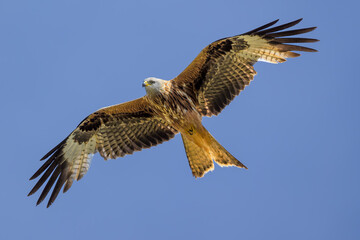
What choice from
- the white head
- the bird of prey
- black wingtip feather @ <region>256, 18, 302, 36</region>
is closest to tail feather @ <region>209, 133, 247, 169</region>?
the bird of prey

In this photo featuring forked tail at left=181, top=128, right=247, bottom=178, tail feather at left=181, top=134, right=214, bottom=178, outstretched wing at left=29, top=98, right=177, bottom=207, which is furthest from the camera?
outstretched wing at left=29, top=98, right=177, bottom=207

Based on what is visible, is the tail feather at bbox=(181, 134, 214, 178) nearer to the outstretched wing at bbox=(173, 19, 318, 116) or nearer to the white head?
the outstretched wing at bbox=(173, 19, 318, 116)

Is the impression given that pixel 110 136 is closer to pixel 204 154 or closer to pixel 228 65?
pixel 204 154

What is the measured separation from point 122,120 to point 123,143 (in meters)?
0.45

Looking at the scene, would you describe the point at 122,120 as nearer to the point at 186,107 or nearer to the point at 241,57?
the point at 186,107

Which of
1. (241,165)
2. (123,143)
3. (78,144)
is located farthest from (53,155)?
(241,165)

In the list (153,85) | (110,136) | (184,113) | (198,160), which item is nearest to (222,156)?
(198,160)

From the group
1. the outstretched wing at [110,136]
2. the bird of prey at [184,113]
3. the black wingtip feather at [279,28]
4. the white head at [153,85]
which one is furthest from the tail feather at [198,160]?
the black wingtip feather at [279,28]

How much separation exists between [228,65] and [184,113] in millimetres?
1193

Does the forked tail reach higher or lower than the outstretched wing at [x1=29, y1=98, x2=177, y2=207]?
lower

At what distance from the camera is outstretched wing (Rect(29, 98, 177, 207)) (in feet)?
34.3

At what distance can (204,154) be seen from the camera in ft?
33.1

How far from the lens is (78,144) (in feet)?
34.9

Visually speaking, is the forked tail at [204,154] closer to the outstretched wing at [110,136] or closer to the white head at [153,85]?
the outstretched wing at [110,136]
